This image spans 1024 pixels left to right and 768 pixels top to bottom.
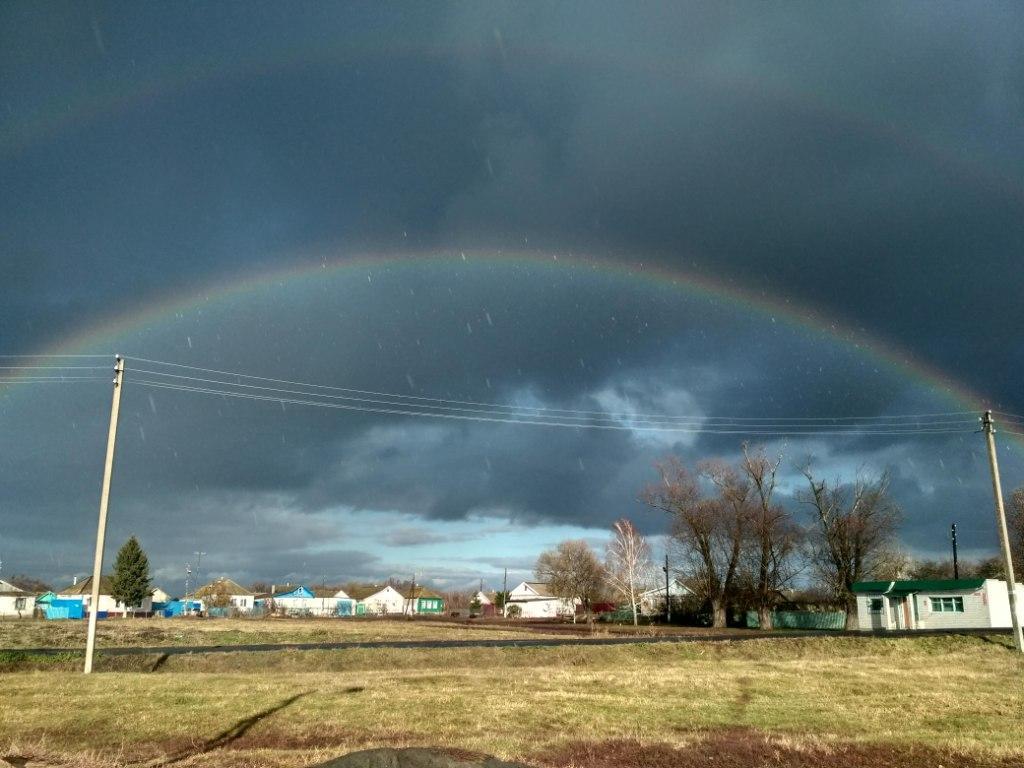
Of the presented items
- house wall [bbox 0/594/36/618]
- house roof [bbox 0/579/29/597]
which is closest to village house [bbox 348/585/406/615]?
house roof [bbox 0/579/29/597]

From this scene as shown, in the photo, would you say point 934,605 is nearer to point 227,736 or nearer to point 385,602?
point 227,736

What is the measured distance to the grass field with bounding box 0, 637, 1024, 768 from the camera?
1516 centimetres

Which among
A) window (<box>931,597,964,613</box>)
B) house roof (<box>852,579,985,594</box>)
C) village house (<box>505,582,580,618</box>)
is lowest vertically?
village house (<box>505,582,580,618</box>)

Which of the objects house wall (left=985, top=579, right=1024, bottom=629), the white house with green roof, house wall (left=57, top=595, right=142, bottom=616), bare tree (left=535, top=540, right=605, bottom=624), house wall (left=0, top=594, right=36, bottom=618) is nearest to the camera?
house wall (left=985, top=579, right=1024, bottom=629)

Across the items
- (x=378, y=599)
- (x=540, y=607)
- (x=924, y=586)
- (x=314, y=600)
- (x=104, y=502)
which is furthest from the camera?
(x=378, y=599)

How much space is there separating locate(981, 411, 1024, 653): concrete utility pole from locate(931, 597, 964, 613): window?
26.9 m

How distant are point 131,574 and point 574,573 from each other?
60937 mm

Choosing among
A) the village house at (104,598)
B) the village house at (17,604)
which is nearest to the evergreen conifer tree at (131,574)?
the village house at (104,598)

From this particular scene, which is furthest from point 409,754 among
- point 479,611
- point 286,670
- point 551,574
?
point 479,611

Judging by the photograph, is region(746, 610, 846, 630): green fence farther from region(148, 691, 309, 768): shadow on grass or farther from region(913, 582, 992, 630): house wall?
region(148, 691, 309, 768): shadow on grass

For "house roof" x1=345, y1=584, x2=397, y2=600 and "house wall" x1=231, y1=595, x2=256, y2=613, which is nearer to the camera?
"house wall" x1=231, y1=595, x2=256, y2=613

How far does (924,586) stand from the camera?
67.6 metres

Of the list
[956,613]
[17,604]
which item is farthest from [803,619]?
[17,604]

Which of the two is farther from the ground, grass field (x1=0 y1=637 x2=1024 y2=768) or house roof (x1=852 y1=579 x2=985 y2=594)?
house roof (x1=852 y1=579 x2=985 y2=594)
